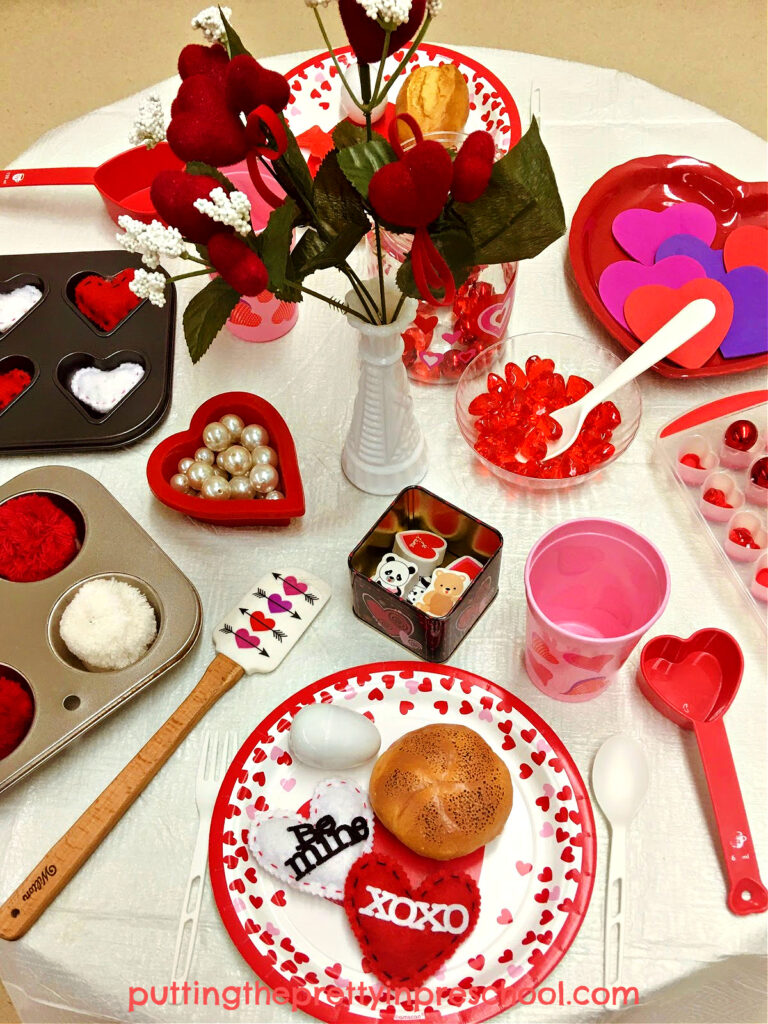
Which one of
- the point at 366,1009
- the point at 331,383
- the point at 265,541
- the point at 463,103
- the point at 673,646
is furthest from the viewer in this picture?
the point at 463,103

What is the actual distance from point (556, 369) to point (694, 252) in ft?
0.72

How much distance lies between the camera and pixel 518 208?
2.23 ft

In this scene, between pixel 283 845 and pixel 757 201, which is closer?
pixel 283 845

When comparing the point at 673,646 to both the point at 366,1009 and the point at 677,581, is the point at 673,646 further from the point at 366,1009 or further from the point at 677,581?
A: the point at 366,1009

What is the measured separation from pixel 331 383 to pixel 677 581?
44cm

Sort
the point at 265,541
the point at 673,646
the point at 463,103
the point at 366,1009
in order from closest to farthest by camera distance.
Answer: the point at 366,1009, the point at 673,646, the point at 265,541, the point at 463,103

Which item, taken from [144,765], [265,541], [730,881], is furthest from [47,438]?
[730,881]

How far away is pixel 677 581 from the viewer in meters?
0.88

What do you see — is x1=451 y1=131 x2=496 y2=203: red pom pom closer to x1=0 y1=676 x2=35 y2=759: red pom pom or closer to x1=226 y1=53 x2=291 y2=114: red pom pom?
x1=226 y1=53 x2=291 y2=114: red pom pom

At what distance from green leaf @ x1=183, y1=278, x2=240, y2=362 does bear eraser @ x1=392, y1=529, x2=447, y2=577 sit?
28 cm

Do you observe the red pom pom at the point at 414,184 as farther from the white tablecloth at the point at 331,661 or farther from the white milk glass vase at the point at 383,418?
the white tablecloth at the point at 331,661

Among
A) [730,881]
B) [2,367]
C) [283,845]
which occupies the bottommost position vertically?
[730,881]

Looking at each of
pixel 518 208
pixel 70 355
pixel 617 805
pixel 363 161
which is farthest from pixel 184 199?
pixel 617 805

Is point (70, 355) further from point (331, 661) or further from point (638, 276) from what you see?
point (638, 276)
